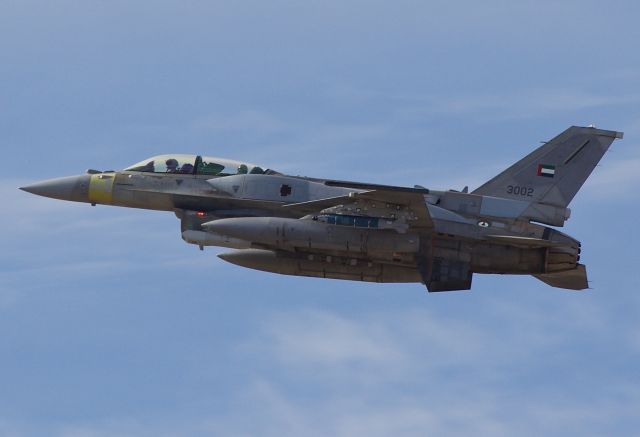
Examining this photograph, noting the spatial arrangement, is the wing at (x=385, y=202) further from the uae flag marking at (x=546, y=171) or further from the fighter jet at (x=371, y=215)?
the uae flag marking at (x=546, y=171)

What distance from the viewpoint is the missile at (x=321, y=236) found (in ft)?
111

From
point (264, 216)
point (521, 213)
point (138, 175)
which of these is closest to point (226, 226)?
point (264, 216)

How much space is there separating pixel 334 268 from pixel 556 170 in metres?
6.34

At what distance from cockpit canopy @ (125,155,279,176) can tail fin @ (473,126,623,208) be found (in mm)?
6063

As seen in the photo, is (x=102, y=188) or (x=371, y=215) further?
(x=102, y=188)

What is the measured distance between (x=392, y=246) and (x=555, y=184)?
488 centimetres

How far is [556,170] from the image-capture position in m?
35.9

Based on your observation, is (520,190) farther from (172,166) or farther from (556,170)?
(172,166)

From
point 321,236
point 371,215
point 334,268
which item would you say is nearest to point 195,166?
point 321,236

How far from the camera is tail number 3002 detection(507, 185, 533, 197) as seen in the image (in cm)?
3564

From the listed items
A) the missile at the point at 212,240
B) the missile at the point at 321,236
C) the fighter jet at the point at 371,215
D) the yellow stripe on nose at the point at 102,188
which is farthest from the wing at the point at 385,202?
the yellow stripe on nose at the point at 102,188

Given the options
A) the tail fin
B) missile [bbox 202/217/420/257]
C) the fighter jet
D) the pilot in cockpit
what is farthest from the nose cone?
the tail fin

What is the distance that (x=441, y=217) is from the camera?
3406 cm

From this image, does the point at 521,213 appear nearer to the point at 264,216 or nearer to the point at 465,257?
the point at 465,257
